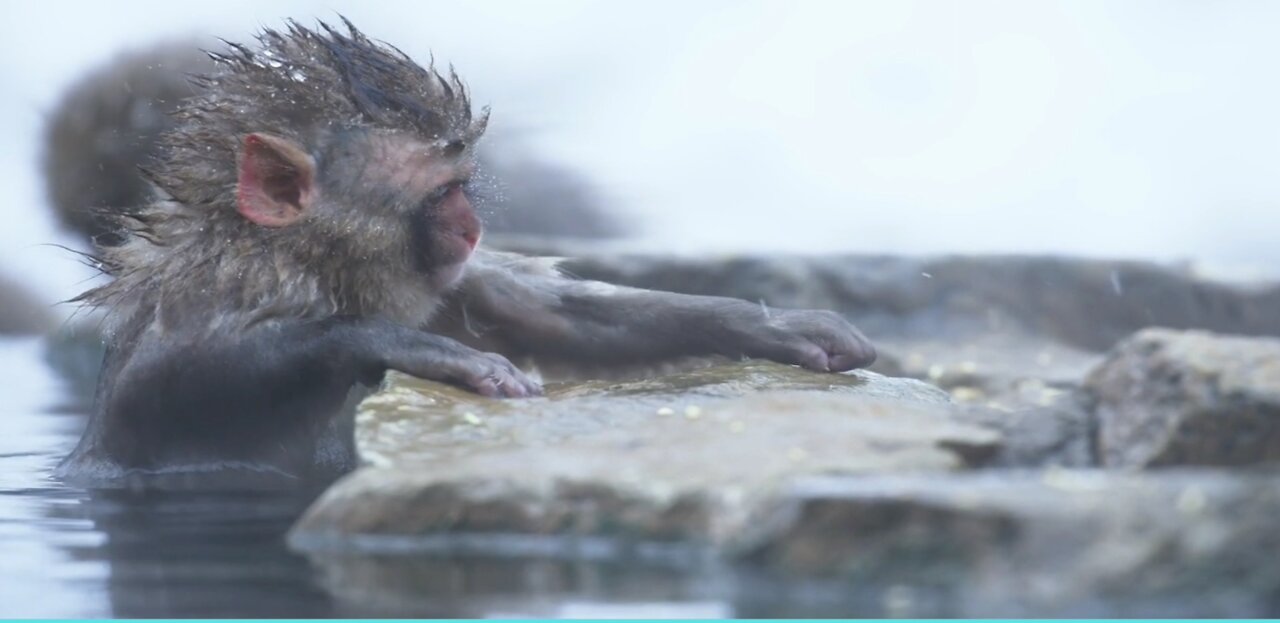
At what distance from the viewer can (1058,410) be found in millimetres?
2631

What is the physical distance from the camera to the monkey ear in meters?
3.72

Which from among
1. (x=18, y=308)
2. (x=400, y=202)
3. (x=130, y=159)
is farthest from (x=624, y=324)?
(x=18, y=308)

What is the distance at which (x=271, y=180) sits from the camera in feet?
12.3

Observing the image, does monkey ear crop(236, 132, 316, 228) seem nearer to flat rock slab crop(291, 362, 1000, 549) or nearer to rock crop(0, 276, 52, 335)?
flat rock slab crop(291, 362, 1000, 549)

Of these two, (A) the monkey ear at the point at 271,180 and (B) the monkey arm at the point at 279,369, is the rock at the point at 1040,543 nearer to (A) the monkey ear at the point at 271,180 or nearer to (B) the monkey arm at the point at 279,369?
(B) the monkey arm at the point at 279,369

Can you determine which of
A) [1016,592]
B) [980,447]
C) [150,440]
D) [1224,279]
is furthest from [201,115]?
[1224,279]

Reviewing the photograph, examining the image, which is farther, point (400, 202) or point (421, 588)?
point (400, 202)

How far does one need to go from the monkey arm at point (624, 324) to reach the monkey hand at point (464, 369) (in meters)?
0.80

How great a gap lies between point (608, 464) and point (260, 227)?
1.59m

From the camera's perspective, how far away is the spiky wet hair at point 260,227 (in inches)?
147

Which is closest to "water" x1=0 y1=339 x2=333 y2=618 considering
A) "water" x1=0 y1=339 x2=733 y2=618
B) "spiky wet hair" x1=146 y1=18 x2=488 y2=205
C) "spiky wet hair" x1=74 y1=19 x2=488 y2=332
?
"water" x1=0 y1=339 x2=733 y2=618

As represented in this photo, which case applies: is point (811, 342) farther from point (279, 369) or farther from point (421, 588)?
point (421, 588)

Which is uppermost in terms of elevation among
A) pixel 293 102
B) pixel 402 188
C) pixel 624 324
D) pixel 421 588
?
pixel 293 102

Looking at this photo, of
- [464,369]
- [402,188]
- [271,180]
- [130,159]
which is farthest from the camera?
[130,159]
